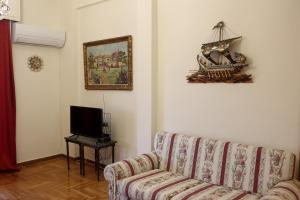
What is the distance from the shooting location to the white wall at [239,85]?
2398mm

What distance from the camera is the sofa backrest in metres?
2.27

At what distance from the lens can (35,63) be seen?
4.42 m

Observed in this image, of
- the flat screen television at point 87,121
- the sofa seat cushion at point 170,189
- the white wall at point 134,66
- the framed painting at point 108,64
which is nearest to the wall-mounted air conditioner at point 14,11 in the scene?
the white wall at point 134,66

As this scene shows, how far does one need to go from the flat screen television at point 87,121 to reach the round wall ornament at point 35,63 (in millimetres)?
1008

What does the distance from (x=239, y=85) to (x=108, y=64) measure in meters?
2.01

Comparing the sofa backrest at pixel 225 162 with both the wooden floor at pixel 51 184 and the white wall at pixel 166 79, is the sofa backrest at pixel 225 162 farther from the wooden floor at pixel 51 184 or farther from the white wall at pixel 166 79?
the wooden floor at pixel 51 184

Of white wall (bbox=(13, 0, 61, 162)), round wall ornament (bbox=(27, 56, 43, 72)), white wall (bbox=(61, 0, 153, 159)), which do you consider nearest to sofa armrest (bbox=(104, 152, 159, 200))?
white wall (bbox=(61, 0, 153, 159))

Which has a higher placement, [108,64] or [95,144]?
[108,64]

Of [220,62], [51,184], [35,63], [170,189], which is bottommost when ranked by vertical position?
[51,184]

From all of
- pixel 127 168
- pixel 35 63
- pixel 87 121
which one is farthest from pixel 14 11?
pixel 127 168

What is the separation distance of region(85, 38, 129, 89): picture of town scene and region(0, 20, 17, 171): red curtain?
1119mm

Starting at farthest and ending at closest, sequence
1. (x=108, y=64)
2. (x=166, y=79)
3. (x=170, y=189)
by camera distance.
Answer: (x=108, y=64)
(x=166, y=79)
(x=170, y=189)

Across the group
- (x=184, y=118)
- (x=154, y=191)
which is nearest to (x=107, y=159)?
(x=184, y=118)

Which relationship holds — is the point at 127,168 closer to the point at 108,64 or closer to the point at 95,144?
the point at 95,144
